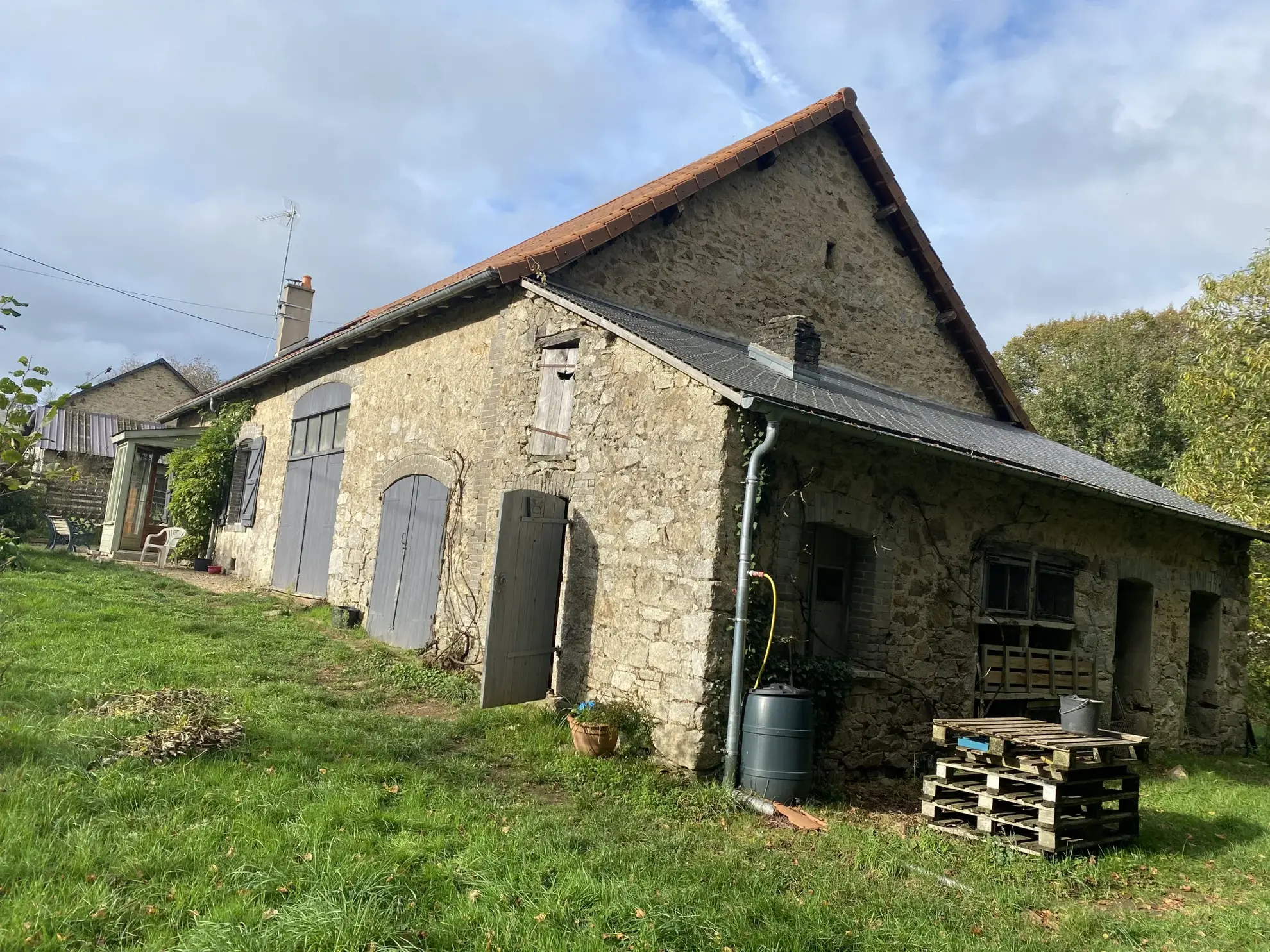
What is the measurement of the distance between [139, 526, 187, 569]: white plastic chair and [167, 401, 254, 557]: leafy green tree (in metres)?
0.13

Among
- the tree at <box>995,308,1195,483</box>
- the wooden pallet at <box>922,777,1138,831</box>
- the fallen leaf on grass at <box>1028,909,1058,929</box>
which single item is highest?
the tree at <box>995,308,1195,483</box>

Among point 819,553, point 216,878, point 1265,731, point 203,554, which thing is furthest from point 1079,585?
point 203,554

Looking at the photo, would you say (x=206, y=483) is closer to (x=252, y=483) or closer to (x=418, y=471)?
(x=252, y=483)

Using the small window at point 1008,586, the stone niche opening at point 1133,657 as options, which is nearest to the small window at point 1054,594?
the small window at point 1008,586

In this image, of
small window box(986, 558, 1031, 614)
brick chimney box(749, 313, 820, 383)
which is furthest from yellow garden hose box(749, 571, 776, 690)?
small window box(986, 558, 1031, 614)

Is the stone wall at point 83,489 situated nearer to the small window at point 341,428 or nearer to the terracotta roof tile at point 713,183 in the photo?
the terracotta roof tile at point 713,183

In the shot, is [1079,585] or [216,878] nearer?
[216,878]

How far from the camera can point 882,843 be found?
5508 mm

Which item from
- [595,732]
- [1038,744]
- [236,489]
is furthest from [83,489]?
[1038,744]

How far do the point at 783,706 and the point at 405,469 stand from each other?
6.17 m

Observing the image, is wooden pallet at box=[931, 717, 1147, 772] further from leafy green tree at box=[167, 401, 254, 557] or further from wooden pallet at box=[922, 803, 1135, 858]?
leafy green tree at box=[167, 401, 254, 557]

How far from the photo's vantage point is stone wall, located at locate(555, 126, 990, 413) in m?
10.0

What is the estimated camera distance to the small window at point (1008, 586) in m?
8.58

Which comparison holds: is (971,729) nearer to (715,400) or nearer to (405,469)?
(715,400)
